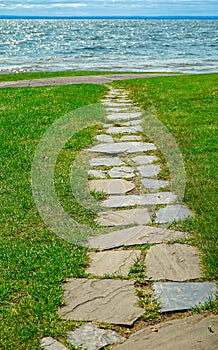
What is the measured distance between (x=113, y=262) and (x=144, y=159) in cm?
268

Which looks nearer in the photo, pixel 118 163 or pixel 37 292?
pixel 37 292

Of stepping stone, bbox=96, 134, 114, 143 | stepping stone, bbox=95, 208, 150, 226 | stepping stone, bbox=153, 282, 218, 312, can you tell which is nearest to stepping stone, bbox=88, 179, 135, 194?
stepping stone, bbox=95, 208, 150, 226

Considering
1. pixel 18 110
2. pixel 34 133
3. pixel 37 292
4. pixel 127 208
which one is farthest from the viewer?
pixel 18 110

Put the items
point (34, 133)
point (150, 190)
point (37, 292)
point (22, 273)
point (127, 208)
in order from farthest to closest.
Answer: point (34, 133) < point (150, 190) < point (127, 208) < point (22, 273) < point (37, 292)

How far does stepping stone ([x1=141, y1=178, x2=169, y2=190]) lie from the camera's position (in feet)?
16.9

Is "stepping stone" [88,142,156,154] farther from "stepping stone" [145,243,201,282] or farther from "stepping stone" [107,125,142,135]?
"stepping stone" [145,243,201,282]

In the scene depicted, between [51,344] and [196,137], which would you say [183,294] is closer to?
[51,344]

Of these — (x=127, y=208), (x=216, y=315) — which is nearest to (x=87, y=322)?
(x=216, y=315)

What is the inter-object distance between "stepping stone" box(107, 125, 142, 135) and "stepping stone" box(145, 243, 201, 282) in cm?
390

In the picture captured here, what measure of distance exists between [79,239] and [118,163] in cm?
212

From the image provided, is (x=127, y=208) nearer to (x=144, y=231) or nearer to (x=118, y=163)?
(x=144, y=231)

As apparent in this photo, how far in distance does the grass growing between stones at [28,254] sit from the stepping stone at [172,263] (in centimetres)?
51

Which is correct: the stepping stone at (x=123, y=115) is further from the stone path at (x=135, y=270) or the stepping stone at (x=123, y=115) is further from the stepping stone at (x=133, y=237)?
the stepping stone at (x=133, y=237)

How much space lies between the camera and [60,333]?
2.74 meters
